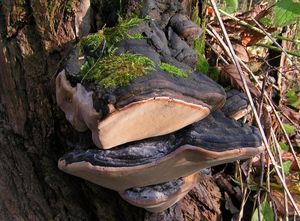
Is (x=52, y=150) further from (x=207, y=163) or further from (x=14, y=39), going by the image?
(x=207, y=163)

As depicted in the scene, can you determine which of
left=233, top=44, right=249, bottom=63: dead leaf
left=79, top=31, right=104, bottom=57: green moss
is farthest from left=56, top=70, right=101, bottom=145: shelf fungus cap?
left=233, top=44, right=249, bottom=63: dead leaf

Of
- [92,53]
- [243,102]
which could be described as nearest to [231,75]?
[243,102]

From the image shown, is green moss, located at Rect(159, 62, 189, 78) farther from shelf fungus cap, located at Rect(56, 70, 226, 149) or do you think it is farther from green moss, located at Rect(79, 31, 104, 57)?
green moss, located at Rect(79, 31, 104, 57)

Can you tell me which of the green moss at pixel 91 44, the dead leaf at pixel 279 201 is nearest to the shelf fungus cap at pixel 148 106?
the green moss at pixel 91 44

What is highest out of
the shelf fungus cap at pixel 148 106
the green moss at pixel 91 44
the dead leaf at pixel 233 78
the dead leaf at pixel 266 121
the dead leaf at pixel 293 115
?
the green moss at pixel 91 44

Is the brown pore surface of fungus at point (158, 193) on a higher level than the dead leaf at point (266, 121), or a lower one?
higher

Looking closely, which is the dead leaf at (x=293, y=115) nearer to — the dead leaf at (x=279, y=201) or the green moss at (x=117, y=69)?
the dead leaf at (x=279, y=201)
